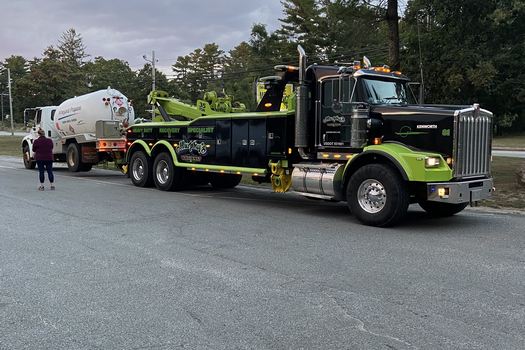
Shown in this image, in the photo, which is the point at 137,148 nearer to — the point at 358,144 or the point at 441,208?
the point at 358,144

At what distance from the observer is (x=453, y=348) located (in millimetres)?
4012

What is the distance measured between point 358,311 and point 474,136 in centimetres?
553

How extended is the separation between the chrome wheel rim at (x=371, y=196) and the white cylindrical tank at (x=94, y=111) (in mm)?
12577

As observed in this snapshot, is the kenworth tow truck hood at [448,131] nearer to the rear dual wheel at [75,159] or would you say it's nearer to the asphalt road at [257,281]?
the asphalt road at [257,281]

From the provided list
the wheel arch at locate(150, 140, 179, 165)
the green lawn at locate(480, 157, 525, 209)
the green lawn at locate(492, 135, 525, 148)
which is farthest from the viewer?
the green lawn at locate(492, 135, 525, 148)

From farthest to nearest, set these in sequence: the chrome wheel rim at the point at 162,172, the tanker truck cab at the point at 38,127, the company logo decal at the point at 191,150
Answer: the tanker truck cab at the point at 38,127 → the chrome wheel rim at the point at 162,172 → the company logo decal at the point at 191,150

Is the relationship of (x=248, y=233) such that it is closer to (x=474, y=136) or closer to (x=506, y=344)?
(x=474, y=136)

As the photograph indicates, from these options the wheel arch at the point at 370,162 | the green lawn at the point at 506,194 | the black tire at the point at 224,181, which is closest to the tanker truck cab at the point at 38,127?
the black tire at the point at 224,181

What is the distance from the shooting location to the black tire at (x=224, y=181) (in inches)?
600

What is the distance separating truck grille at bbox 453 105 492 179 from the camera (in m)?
8.85

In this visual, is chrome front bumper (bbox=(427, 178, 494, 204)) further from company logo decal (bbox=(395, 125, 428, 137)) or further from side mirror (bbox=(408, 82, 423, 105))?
side mirror (bbox=(408, 82, 423, 105))

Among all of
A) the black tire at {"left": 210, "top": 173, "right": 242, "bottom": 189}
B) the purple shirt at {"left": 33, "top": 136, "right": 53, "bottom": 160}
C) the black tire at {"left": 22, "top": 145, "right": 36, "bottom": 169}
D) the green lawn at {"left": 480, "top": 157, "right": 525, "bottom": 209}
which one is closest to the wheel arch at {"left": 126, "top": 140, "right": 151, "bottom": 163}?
the black tire at {"left": 210, "top": 173, "right": 242, "bottom": 189}

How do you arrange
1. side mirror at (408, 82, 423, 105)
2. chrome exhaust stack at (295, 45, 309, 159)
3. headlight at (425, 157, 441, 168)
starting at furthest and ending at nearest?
side mirror at (408, 82, 423, 105)
chrome exhaust stack at (295, 45, 309, 159)
headlight at (425, 157, 441, 168)

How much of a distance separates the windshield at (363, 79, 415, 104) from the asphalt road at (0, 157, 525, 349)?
7.66 ft
